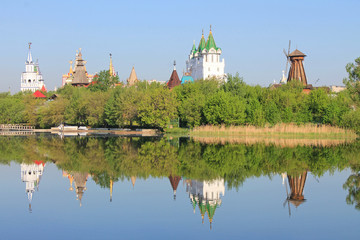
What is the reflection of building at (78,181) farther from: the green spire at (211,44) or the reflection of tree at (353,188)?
the green spire at (211,44)

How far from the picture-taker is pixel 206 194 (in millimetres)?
16906

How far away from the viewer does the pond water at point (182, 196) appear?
12.2m

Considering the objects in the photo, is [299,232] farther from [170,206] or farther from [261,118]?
[261,118]

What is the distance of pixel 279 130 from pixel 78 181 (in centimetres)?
2939

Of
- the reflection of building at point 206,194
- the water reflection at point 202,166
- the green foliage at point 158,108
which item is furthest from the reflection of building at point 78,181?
the green foliage at point 158,108

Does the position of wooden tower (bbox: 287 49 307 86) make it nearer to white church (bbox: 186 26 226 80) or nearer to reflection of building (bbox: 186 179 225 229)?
white church (bbox: 186 26 226 80)

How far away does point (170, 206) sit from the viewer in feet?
49.9

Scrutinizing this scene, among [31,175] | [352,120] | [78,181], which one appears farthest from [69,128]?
[78,181]

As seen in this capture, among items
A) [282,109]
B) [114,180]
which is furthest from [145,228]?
[282,109]

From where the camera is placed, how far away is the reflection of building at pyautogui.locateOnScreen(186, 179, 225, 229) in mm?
14648

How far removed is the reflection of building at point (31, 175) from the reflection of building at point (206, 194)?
5.11 meters

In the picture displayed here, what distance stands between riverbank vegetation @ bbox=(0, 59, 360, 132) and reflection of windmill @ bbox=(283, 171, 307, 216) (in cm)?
2481

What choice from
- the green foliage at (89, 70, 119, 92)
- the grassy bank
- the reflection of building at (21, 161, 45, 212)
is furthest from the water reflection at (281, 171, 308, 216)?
the green foliage at (89, 70, 119, 92)

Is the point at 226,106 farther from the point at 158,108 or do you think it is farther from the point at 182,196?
the point at 182,196
